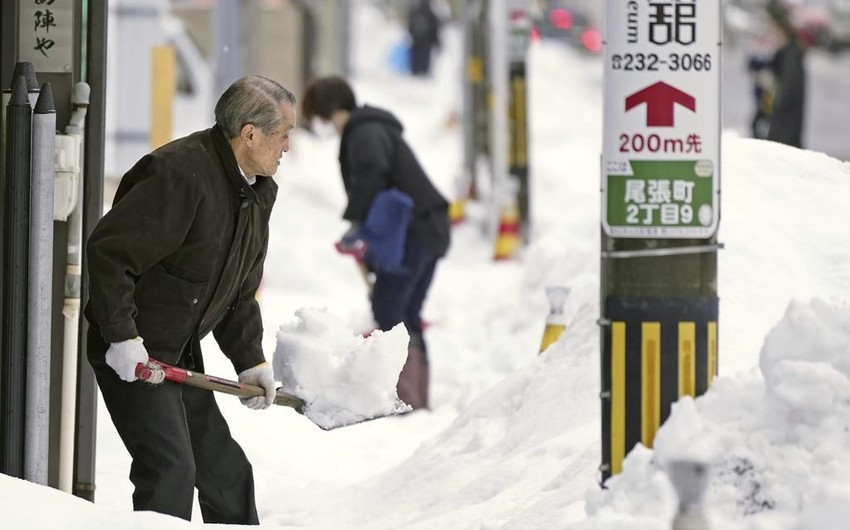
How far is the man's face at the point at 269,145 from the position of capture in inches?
203

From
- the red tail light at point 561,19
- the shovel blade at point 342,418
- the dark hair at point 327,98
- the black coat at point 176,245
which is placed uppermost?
the red tail light at point 561,19

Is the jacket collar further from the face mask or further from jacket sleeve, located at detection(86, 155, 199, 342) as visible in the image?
the face mask

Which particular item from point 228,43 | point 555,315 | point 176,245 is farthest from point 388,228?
point 228,43

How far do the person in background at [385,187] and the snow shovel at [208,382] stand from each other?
3.24m

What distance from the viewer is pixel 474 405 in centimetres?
757

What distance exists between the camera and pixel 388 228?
29.0ft

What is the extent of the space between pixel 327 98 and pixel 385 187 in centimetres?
53

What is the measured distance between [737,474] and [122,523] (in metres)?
1.62

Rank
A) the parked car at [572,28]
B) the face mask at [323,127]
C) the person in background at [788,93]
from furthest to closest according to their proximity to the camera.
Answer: the parked car at [572,28] < the person in background at [788,93] < the face mask at [323,127]

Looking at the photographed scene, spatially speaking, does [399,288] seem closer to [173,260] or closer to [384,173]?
[384,173]

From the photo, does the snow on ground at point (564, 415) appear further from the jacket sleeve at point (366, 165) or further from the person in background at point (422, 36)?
the person in background at point (422, 36)

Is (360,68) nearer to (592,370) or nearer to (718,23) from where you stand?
(592,370)

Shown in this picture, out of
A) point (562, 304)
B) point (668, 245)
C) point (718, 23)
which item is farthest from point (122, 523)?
point (562, 304)

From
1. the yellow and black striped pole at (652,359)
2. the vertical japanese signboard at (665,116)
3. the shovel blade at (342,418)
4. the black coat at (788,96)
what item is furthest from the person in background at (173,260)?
the black coat at (788,96)
